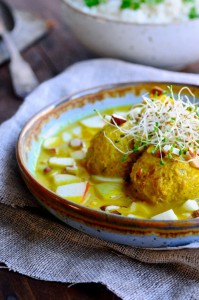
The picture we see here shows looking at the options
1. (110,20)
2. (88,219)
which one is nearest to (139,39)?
(110,20)

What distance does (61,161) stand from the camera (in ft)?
9.23

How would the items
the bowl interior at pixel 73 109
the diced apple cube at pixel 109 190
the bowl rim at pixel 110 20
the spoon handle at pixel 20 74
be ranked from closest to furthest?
the diced apple cube at pixel 109 190 → the bowl interior at pixel 73 109 → the bowl rim at pixel 110 20 → the spoon handle at pixel 20 74

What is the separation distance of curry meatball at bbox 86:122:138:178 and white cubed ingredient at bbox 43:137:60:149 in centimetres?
39

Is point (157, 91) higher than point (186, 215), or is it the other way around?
point (157, 91)

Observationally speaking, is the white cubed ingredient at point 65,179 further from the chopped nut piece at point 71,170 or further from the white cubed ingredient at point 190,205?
the white cubed ingredient at point 190,205

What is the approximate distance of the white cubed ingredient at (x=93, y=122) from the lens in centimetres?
314

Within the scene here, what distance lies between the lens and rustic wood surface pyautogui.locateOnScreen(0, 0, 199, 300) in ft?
7.51

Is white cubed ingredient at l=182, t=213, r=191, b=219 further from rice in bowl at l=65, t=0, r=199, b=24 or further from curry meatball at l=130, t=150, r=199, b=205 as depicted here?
rice in bowl at l=65, t=0, r=199, b=24

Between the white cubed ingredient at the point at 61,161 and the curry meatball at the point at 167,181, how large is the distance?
1.48 ft

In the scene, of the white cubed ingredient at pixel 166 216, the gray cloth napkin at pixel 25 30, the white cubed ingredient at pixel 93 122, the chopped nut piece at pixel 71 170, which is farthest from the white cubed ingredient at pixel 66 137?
the gray cloth napkin at pixel 25 30

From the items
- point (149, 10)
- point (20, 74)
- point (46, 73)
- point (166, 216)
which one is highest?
point (149, 10)

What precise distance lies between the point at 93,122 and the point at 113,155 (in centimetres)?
58

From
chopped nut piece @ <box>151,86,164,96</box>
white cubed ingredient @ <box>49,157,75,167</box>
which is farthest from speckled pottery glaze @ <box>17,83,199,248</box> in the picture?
chopped nut piece @ <box>151,86,164,96</box>

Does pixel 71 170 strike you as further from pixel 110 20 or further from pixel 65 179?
pixel 110 20
